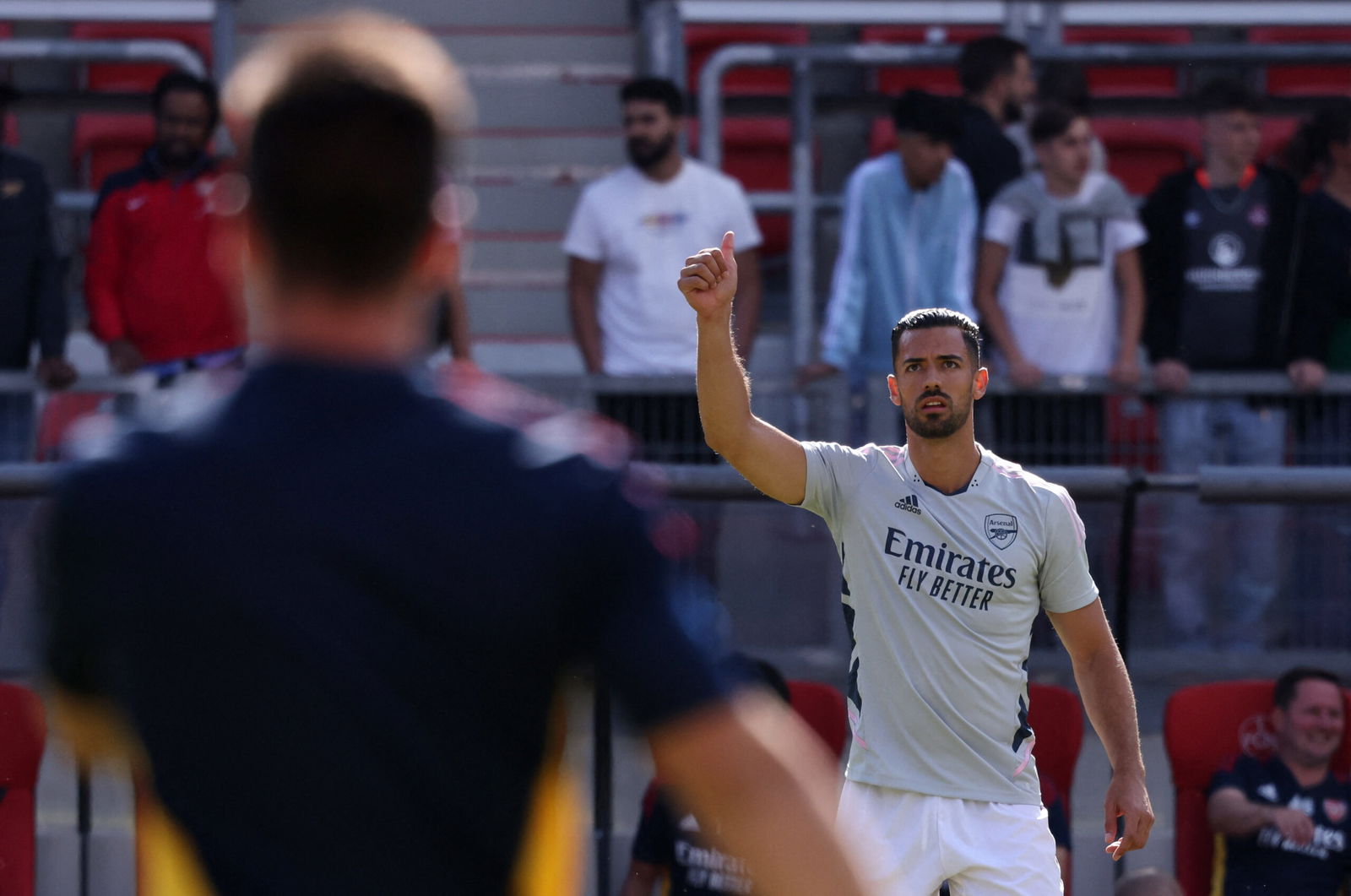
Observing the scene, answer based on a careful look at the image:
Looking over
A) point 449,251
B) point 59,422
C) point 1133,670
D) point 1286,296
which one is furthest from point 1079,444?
point 449,251

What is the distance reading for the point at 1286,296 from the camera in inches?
310

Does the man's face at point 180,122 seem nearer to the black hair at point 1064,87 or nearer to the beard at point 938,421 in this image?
the black hair at point 1064,87

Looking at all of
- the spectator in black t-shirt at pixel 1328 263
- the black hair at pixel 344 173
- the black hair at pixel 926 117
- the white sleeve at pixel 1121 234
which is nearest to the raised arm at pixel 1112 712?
the spectator in black t-shirt at pixel 1328 263

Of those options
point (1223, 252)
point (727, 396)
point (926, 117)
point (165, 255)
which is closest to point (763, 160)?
point (926, 117)

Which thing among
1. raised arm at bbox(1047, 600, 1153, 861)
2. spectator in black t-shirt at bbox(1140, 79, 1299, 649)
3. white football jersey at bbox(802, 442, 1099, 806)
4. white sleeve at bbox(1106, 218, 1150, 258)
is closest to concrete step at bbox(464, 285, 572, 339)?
white sleeve at bbox(1106, 218, 1150, 258)

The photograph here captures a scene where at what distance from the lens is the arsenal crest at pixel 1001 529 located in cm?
482

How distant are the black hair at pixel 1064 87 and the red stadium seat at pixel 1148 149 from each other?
1.19m

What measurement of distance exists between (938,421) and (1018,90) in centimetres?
390

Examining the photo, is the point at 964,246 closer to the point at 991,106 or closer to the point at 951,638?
the point at 991,106

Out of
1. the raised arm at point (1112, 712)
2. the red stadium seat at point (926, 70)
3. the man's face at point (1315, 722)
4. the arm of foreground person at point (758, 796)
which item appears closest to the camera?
the arm of foreground person at point (758, 796)

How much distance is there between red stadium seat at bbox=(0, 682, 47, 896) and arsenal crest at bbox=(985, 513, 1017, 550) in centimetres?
325

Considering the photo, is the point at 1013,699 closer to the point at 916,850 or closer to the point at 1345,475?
the point at 916,850

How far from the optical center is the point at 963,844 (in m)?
4.70

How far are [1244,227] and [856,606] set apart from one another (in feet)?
12.6
